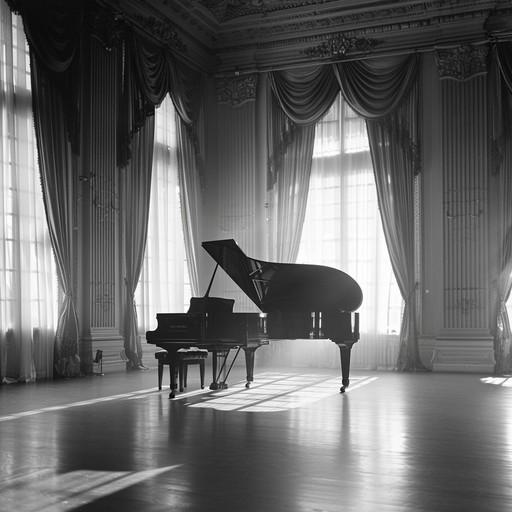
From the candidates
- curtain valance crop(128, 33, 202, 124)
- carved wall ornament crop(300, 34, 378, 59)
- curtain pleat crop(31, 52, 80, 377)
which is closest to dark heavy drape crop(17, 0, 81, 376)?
curtain pleat crop(31, 52, 80, 377)

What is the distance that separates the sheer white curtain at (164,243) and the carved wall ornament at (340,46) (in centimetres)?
221

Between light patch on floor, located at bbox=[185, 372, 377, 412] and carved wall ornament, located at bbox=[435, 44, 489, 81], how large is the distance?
406 cm

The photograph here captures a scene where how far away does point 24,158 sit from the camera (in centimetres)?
731

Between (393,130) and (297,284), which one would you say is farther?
(393,130)

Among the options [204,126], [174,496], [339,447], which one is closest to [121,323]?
[204,126]

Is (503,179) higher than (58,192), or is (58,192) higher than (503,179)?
(503,179)

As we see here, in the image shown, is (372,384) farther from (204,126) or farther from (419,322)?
(204,126)

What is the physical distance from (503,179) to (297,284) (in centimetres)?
375

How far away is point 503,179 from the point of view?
8992 millimetres

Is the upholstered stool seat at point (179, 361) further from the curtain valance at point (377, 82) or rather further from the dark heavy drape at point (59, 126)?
the curtain valance at point (377, 82)

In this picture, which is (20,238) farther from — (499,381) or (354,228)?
(499,381)

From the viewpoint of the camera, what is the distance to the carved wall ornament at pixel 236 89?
34.2 feet

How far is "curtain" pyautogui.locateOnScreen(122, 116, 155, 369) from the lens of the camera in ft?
28.9

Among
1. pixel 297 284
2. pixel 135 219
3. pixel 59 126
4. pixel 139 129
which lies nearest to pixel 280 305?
pixel 297 284
